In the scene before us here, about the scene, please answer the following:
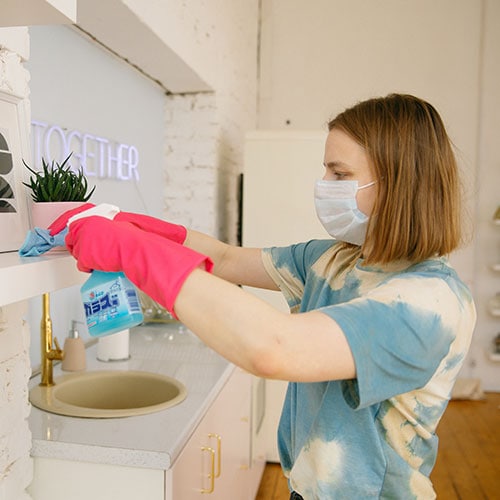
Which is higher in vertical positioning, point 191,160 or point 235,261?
point 191,160

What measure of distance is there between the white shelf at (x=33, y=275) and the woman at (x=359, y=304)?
6 centimetres

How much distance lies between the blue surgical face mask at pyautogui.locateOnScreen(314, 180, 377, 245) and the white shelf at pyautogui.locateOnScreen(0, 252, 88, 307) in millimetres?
539

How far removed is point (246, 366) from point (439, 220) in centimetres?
51

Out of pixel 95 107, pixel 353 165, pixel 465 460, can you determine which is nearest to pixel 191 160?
pixel 95 107

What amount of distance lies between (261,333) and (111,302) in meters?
0.30

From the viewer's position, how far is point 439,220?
112cm

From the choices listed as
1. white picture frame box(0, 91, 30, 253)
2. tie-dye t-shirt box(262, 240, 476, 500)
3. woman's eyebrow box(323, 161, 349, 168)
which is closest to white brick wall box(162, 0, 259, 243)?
white picture frame box(0, 91, 30, 253)

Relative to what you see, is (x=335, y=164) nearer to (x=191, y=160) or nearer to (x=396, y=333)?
(x=396, y=333)

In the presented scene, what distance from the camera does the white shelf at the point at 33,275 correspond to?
86 centimetres

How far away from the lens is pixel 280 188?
3135 millimetres

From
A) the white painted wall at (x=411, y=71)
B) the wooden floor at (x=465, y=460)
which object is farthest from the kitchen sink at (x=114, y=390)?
the white painted wall at (x=411, y=71)

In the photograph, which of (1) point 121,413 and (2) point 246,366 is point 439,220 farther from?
(1) point 121,413

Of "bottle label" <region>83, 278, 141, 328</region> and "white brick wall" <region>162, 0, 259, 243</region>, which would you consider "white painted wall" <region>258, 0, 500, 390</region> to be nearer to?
"white brick wall" <region>162, 0, 259, 243</region>

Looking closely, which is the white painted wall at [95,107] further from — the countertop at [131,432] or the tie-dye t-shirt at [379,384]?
the tie-dye t-shirt at [379,384]
